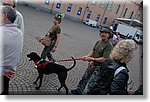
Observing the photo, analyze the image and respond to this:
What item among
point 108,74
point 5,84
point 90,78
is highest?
point 108,74

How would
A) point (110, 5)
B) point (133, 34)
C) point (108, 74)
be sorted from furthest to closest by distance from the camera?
point (110, 5) < point (133, 34) < point (108, 74)

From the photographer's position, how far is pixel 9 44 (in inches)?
70.1

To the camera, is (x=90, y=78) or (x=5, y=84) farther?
(x=90, y=78)

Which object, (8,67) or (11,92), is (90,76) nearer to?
(11,92)

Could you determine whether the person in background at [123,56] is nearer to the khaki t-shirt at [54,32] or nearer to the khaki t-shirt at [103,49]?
the khaki t-shirt at [103,49]

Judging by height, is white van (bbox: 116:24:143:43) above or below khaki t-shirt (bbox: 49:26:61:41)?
above

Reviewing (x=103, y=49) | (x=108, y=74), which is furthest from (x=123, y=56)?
(x=103, y=49)

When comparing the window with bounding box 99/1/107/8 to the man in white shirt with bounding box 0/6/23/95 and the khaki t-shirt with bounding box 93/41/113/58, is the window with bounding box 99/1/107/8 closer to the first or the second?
the khaki t-shirt with bounding box 93/41/113/58

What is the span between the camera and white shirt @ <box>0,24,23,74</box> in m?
1.78

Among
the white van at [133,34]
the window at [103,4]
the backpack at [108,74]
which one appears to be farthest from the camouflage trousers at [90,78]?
the window at [103,4]

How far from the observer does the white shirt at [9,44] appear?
5.84 ft

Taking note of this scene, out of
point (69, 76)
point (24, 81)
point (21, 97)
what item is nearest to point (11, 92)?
point (21, 97)

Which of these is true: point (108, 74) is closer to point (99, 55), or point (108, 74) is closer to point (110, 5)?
point (99, 55)

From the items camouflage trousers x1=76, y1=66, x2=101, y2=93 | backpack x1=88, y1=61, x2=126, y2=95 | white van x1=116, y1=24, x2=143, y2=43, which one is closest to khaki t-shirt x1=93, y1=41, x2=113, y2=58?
camouflage trousers x1=76, y1=66, x2=101, y2=93
